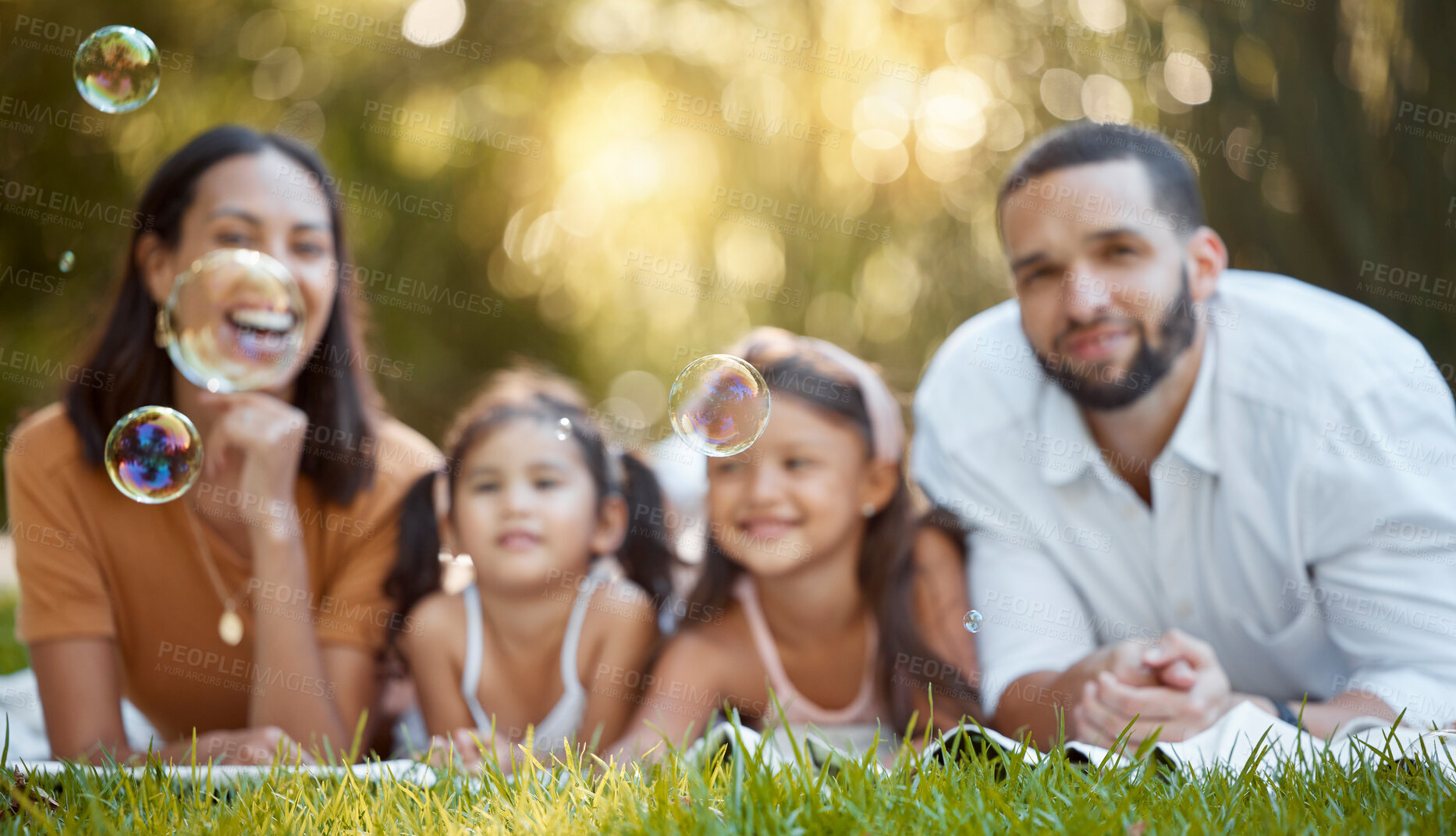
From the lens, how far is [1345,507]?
242cm

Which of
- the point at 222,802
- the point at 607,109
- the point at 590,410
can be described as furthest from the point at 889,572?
the point at 607,109

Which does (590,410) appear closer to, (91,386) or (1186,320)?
(91,386)

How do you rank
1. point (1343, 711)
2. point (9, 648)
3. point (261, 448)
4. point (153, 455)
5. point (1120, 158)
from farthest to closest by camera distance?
point (9, 648)
point (1120, 158)
point (261, 448)
point (153, 455)
point (1343, 711)

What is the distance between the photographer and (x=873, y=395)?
2615 mm

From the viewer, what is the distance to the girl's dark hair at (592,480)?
2.61 meters

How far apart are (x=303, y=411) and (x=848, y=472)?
4.27ft

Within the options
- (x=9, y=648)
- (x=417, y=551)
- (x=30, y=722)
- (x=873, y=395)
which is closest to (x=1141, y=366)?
(x=873, y=395)

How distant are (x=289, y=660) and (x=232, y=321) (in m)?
0.73

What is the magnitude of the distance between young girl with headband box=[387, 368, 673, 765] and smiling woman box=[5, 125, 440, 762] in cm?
11

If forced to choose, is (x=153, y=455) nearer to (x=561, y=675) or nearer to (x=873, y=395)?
(x=561, y=675)

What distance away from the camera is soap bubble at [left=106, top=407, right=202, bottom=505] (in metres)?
2.32

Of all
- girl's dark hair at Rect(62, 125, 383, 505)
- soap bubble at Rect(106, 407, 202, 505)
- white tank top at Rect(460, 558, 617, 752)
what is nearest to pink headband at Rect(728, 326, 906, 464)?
white tank top at Rect(460, 558, 617, 752)

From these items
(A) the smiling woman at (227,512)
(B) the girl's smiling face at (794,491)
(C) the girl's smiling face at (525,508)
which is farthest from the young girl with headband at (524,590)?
(B) the girl's smiling face at (794,491)

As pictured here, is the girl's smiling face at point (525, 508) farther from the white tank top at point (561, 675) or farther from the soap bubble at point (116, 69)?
the soap bubble at point (116, 69)
